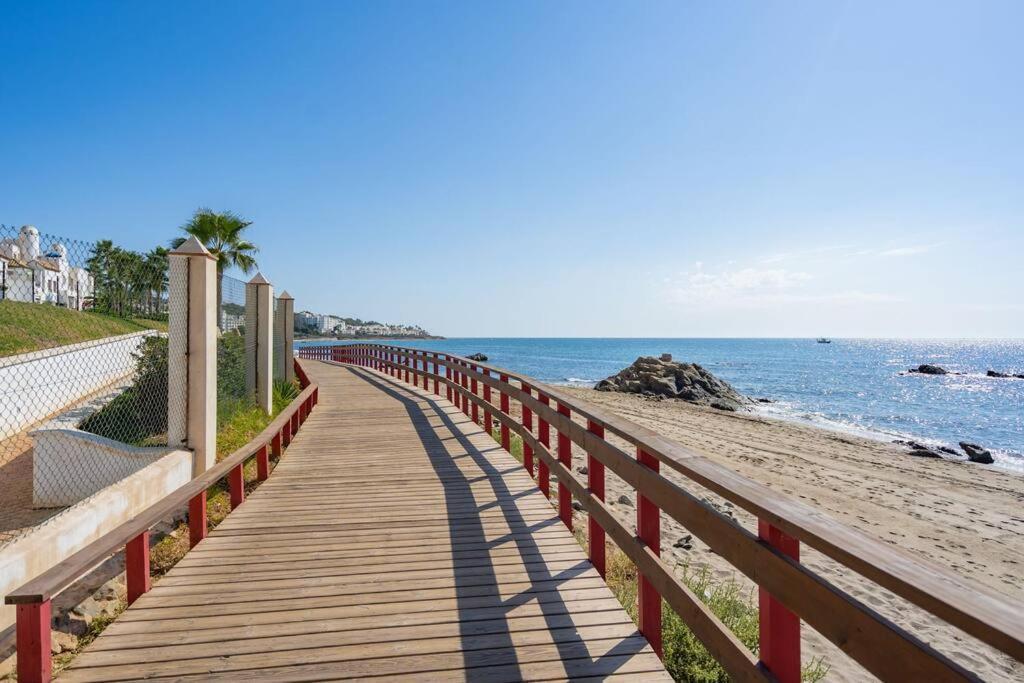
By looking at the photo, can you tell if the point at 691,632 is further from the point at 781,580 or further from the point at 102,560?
the point at 102,560

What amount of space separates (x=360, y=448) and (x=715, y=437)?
44.7ft

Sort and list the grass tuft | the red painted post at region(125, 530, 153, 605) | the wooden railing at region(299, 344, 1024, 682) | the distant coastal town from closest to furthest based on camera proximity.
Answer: the wooden railing at region(299, 344, 1024, 682) → the red painted post at region(125, 530, 153, 605) → the grass tuft → the distant coastal town

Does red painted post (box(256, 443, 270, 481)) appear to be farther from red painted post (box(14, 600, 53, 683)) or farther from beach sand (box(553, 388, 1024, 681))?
beach sand (box(553, 388, 1024, 681))

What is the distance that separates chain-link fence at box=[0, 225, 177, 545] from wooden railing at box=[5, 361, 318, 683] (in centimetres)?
201

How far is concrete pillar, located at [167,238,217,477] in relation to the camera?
5836 millimetres

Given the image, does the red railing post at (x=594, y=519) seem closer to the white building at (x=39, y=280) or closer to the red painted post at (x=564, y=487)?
the red painted post at (x=564, y=487)

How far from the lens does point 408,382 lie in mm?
17766

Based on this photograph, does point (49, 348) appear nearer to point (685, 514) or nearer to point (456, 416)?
point (456, 416)

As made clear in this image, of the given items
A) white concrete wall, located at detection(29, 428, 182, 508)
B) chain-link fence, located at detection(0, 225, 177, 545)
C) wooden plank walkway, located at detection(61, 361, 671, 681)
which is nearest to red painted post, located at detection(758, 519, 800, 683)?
wooden plank walkway, located at detection(61, 361, 671, 681)

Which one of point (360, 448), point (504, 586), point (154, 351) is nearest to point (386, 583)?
point (504, 586)

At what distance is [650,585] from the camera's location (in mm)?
2916

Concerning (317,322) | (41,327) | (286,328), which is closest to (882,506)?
(286,328)

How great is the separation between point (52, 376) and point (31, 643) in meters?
9.75

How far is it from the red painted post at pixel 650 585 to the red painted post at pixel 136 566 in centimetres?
300
